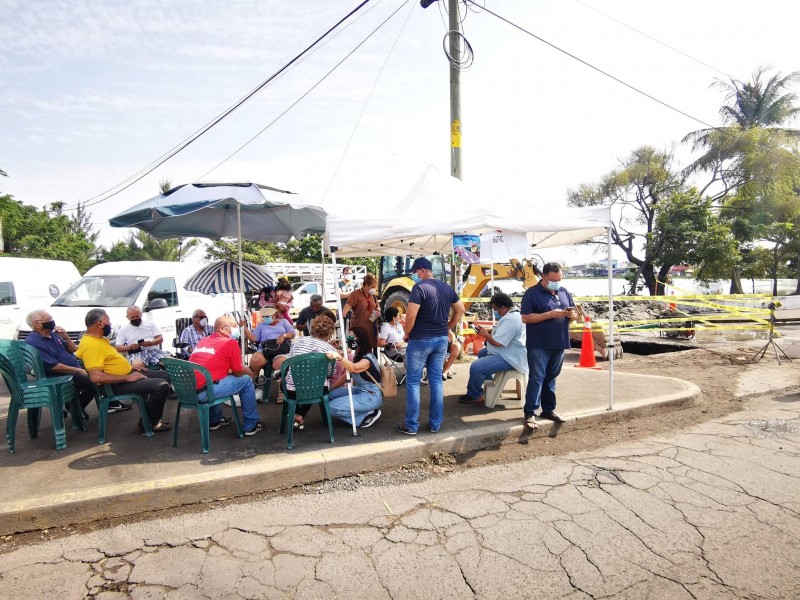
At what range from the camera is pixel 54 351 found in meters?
5.25

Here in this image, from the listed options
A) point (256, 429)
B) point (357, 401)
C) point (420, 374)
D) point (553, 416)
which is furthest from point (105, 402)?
point (553, 416)

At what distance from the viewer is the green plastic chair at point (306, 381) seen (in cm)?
467

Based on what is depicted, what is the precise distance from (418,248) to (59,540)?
270 inches

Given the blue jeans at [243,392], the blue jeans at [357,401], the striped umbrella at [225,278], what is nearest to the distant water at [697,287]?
the striped umbrella at [225,278]

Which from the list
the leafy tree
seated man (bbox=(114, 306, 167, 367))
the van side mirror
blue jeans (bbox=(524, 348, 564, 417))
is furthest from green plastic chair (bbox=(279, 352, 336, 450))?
the leafy tree

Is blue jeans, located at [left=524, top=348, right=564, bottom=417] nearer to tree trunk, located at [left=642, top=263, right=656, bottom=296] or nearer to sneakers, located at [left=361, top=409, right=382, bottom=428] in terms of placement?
sneakers, located at [left=361, top=409, right=382, bottom=428]

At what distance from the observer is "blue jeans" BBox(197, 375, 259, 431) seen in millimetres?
4843

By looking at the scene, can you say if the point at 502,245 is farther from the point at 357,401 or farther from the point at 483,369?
the point at 357,401

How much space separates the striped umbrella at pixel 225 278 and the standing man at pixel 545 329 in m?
4.82

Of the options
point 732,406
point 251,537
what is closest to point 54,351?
point 251,537

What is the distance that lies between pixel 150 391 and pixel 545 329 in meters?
4.24

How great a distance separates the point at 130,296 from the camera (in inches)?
349

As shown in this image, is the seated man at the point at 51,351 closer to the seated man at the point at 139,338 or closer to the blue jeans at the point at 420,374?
the seated man at the point at 139,338

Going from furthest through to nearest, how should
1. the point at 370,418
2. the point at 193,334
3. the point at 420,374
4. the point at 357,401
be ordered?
the point at 193,334
the point at 370,418
the point at 357,401
the point at 420,374
